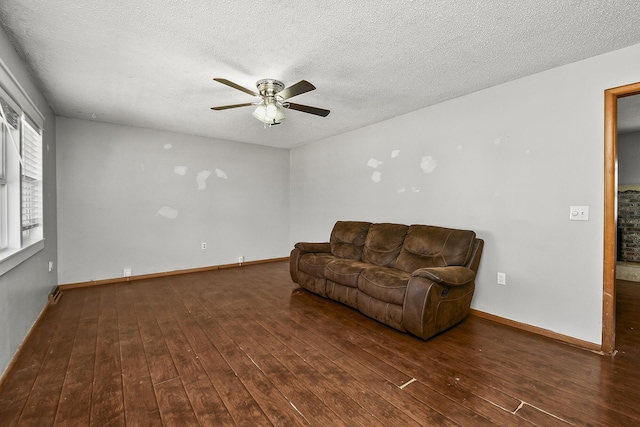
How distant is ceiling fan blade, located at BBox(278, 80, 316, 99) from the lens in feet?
7.21

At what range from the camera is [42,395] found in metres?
1.72

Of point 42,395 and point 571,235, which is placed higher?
point 571,235

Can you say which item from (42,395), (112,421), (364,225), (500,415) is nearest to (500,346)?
(500,415)

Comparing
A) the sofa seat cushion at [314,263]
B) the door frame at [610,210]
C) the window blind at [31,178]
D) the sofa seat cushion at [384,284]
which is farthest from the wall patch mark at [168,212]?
the door frame at [610,210]

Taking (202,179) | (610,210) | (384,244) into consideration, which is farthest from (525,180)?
(202,179)

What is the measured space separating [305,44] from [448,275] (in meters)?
2.19

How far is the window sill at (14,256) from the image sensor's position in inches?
74.5

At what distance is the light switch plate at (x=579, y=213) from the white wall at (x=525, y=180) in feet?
0.12

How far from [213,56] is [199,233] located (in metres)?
3.31

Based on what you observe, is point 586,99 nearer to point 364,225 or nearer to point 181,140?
point 364,225

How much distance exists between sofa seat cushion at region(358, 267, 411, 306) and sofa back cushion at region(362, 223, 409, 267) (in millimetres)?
513

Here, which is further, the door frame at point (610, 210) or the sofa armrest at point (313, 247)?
the sofa armrest at point (313, 247)

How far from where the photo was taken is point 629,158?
15.3 ft

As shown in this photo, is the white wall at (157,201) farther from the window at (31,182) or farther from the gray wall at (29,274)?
the window at (31,182)
